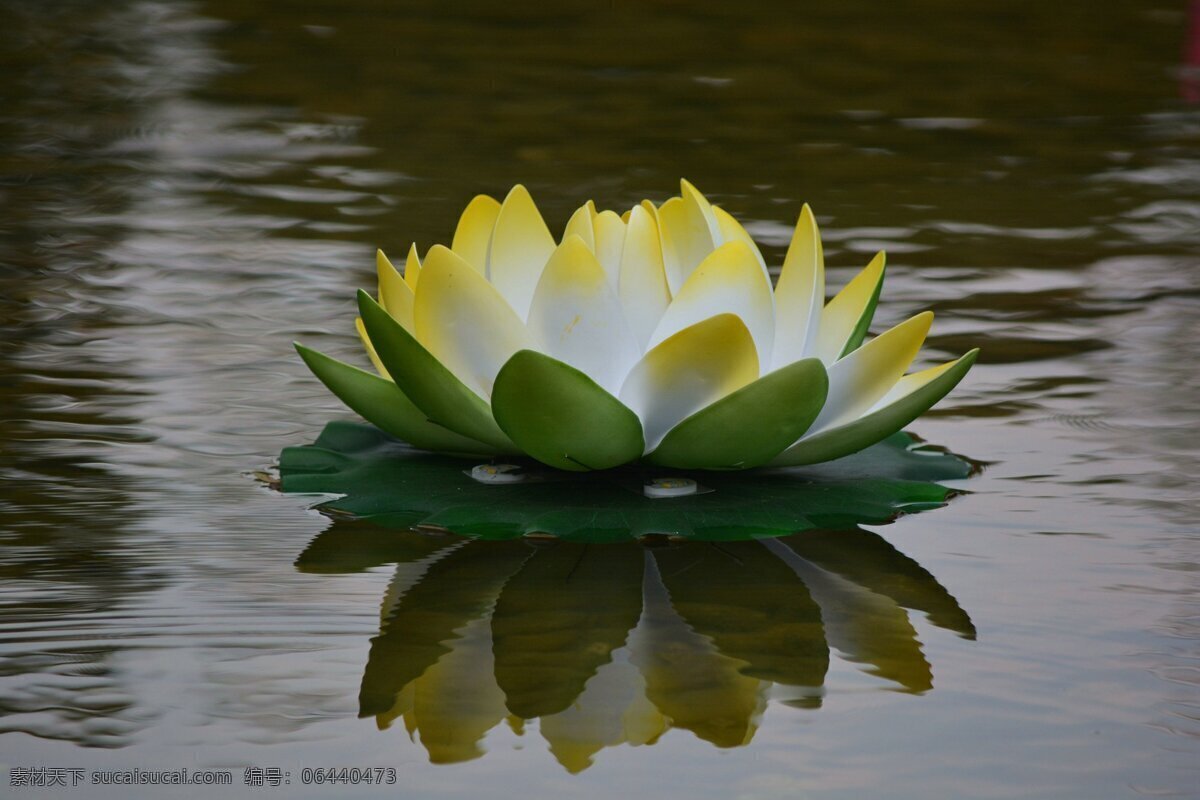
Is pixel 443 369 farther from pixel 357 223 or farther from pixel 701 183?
pixel 701 183

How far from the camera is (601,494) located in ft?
4.46

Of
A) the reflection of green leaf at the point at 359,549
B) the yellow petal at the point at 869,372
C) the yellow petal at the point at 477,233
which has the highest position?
the yellow petal at the point at 477,233

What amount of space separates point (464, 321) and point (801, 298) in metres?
0.32

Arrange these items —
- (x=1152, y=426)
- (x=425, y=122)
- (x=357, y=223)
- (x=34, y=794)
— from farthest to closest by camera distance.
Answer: (x=425, y=122) → (x=357, y=223) → (x=1152, y=426) → (x=34, y=794)

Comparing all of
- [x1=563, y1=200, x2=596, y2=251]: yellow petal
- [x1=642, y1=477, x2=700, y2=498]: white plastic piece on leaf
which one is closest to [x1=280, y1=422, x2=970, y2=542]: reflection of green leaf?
[x1=642, y1=477, x2=700, y2=498]: white plastic piece on leaf

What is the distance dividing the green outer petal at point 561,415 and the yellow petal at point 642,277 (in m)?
0.10

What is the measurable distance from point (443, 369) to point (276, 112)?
240 cm

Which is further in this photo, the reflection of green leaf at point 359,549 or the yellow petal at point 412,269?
the yellow petal at point 412,269

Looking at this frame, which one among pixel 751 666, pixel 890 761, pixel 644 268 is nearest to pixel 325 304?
pixel 644 268

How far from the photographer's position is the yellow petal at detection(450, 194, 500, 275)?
4.79ft

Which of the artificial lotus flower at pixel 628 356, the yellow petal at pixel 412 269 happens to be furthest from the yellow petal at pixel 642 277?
the yellow petal at pixel 412 269

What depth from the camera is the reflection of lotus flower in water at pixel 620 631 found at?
95 cm

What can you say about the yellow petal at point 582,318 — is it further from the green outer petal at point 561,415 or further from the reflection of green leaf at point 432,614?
the reflection of green leaf at point 432,614

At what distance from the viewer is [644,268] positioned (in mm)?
1346
